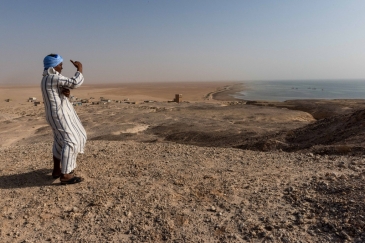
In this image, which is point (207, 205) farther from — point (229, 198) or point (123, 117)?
point (123, 117)

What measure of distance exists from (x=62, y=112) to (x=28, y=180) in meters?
1.17

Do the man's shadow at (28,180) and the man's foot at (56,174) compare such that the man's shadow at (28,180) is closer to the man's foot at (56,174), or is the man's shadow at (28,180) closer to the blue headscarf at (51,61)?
the man's foot at (56,174)

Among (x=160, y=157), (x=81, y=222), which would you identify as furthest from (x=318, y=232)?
(x=160, y=157)

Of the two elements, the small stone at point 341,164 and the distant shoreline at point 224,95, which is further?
the distant shoreline at point 224,95

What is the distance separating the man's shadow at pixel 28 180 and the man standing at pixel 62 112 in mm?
377

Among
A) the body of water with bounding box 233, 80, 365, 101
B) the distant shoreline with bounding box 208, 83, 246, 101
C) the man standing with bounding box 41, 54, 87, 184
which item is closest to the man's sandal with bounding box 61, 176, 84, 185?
the man standing with bounding box 41, 54, 87, 184

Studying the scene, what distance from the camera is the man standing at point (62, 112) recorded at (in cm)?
353

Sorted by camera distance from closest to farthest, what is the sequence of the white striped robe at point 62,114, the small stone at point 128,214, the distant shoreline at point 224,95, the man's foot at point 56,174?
the small stone at point 128,214, the white striped robe at point 62,114, the man's foot at point 56,174, the distant shoreline at point 224,95

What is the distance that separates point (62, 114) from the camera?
11.8 ft

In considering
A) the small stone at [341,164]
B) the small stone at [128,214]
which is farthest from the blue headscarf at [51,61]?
the small stone at [341,164]

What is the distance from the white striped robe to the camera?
3.52 m

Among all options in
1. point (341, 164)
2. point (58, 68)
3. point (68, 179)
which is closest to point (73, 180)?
point (68, 179)

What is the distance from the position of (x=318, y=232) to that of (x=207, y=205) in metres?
1.07

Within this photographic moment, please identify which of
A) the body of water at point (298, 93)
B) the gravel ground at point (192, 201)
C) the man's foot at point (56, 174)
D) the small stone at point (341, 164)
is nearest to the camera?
the gravel ground at point (192, 201)
